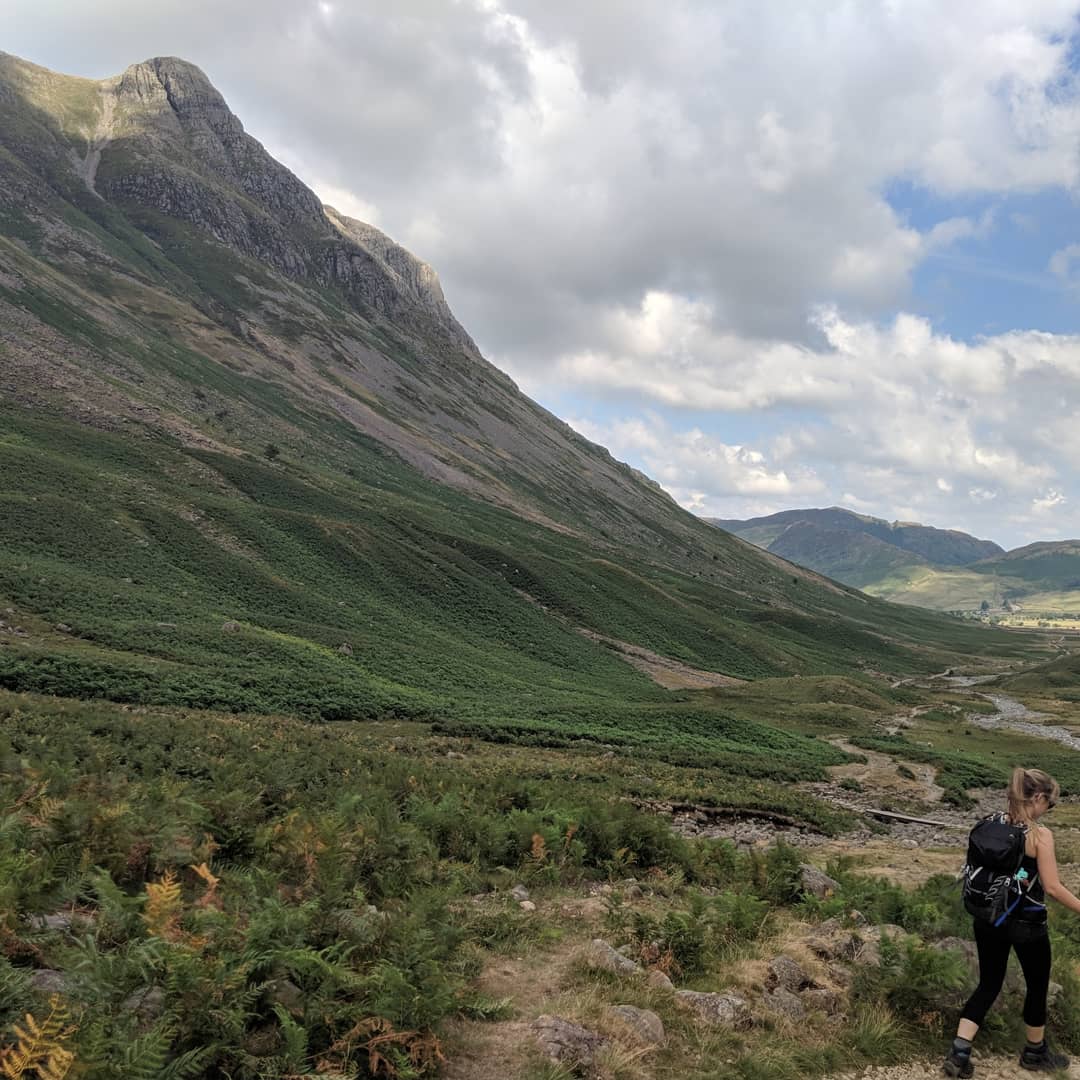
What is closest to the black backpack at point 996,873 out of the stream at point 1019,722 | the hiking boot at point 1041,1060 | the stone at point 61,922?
the hiking boot at point 1041,1060

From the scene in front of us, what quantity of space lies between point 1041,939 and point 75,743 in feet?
64.8

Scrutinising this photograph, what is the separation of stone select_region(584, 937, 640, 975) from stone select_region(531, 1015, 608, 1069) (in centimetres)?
170

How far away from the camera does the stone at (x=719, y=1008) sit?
7699 mm

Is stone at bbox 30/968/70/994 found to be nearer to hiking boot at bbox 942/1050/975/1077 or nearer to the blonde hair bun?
hiking boot at bbox 942/1050/975/1077

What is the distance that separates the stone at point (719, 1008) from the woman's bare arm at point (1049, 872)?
3743 millimetres

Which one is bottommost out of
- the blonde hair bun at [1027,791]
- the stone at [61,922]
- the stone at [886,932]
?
the stone at [886,932]

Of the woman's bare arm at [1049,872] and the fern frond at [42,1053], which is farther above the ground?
the woman's bare arm at [1049,872]

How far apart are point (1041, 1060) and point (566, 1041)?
579 centimetres

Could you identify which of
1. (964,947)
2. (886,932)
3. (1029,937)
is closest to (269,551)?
(886,932)

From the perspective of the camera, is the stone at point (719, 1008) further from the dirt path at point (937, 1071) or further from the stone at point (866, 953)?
the stone at point (866, 953)

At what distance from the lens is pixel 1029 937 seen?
25.0 feet

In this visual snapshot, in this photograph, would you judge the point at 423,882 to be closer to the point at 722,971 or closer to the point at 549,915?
the point at 549,915

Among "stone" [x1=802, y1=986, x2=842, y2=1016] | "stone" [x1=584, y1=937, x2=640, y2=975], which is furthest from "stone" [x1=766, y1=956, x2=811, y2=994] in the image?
"stone" [x1=584, y1=937, x2=640, y2=975]

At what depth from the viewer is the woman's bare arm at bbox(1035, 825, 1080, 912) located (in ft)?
24.2
